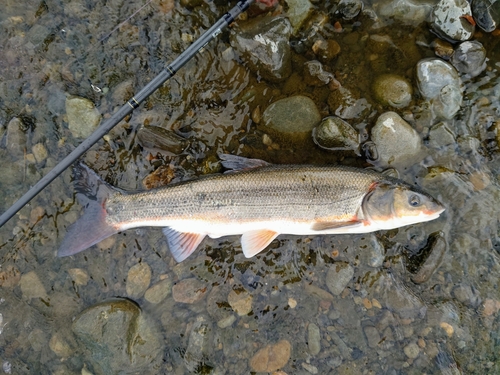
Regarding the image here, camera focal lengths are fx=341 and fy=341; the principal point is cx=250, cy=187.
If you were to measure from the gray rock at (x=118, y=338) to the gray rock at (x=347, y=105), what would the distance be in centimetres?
346

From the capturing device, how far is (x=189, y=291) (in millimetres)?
4195

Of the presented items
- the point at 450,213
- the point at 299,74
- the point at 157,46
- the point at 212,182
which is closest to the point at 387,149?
the point at 450,213

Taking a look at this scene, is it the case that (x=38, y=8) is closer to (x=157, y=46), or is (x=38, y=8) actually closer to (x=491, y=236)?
(x=157, y=46)

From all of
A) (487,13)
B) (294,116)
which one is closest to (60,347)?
(294,116)

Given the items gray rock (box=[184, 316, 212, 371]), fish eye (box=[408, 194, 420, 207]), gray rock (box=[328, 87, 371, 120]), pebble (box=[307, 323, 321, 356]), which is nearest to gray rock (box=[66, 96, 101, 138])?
gray rock (box=[184, 316, 212, 371])

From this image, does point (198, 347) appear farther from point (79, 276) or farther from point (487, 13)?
point (487, 13)

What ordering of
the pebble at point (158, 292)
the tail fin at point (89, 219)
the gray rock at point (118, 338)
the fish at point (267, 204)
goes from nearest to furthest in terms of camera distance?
the fish at point (267, 204) → the tail fin at point (89, 219) → the gray rock at point (118, 338) → the pebble at point (158, 292)

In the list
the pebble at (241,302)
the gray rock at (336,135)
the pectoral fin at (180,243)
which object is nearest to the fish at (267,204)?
the pectoral fin at (180,243)

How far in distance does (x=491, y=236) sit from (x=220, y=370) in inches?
142

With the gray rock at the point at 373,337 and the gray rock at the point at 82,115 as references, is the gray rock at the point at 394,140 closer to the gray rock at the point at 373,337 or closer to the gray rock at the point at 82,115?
the gray rock at the point at 373,337

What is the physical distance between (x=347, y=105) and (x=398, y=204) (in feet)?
4.46

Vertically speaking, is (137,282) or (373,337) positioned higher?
(137,282)

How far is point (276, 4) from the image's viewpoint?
13.6 feet

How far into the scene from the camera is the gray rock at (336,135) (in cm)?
405
